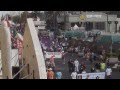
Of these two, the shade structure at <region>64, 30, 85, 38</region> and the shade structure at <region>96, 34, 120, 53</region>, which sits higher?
the shade structure at <region>64, 30, 85, 38</region>

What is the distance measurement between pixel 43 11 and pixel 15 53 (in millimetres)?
1208

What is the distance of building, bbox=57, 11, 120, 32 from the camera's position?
1014 centimetres

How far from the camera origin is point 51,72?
32.7 ft

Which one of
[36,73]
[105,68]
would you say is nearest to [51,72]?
[36,73]

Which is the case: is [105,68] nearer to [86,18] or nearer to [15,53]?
[86,18]

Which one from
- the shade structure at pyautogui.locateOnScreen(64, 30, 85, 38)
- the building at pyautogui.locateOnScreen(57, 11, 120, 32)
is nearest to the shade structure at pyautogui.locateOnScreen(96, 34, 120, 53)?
the building at pyautogui.locateOnScreen(57, 11, 120, 32)

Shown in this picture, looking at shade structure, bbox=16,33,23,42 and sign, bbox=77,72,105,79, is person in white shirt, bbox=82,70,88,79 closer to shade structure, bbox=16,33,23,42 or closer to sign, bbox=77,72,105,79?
sign, bbox=77,72,105,79

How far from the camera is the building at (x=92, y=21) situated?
399 inches

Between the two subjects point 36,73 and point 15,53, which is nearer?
point 36,73

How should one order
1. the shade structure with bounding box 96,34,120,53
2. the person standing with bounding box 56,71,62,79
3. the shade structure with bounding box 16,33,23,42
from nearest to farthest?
the person standing with bounding box 56,71,62,79 < the shade structure with bounding box 96,34,120,53 < the shade structure with bounding box 16,33,23,42

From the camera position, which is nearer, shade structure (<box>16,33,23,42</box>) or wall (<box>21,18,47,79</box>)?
wall (<box>21,18,47,79</box>)

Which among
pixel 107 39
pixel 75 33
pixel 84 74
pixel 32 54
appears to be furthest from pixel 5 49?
pixel 107 39

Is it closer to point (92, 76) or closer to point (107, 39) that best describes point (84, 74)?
point (92, 76)
